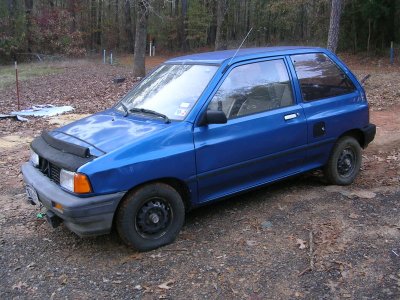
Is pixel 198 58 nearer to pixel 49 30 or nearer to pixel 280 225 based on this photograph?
pixel 280 225

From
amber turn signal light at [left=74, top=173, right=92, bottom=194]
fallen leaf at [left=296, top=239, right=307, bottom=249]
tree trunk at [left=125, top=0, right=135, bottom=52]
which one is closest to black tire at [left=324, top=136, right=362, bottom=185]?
fallen leaf at [left=296, top=239, right=307, bottom=249]

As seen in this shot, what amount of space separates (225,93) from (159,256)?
170 cm

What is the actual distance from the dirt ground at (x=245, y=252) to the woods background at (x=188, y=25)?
20.9 meters

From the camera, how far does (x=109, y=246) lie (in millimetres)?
4289

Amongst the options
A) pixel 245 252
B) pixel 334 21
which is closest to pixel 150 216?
pixel 245 252

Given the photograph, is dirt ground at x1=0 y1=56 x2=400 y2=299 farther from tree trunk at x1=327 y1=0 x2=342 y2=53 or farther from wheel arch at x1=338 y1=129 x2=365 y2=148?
tree trunk at x1=327 y1=0 x2=342 y2=53

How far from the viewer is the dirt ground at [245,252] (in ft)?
11.7

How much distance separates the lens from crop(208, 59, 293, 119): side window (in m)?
4.54

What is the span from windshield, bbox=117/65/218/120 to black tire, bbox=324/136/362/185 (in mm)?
1935

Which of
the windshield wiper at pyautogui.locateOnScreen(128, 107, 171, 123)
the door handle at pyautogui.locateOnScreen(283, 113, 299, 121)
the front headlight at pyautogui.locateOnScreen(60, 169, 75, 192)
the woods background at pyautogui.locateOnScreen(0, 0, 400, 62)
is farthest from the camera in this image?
the woods background at pyautogui.locateOnScreen(0, 0, 400, 62)

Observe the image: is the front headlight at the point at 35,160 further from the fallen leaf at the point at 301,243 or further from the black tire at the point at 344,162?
the black tire at the point at 344,162

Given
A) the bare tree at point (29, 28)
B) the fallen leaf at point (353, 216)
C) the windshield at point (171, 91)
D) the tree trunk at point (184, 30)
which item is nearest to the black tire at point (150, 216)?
the windshield at point (171, 91)

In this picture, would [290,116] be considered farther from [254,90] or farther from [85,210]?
[85,210]

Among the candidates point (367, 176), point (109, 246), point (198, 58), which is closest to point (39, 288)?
point (109, 246)
